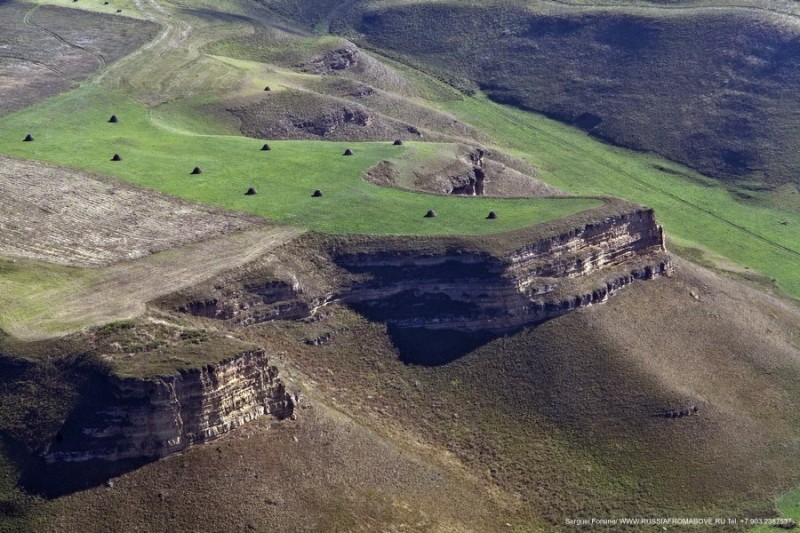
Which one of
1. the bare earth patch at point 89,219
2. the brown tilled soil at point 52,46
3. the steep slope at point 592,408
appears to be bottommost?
the steep slope at point 592,408

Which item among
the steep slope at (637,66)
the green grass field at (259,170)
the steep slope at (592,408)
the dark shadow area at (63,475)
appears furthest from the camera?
the steep slope at (637,66)

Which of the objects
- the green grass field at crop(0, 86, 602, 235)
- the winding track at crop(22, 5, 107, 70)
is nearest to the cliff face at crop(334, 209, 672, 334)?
the green grass field at crop(0, 86, 602, 235)

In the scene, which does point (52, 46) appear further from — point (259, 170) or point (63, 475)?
point (63, 475)

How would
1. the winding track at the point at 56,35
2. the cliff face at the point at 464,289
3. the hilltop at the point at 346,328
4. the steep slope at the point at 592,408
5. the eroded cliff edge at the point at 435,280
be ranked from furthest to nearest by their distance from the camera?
1. the winding track at the point at 56,35
2. the cliff face at the point at 464,289
3. the eroded cliff edge at the point at 435,280
4. the steep slope at the point at 592,408
5. the hilltop at the point at 346,328

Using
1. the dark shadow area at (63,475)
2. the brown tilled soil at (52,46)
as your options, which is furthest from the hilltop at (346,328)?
the brown tilled soil at (52,46)

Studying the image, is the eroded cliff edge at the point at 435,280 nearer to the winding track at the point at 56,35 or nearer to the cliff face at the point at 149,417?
the cliff face at the point at 149,417
